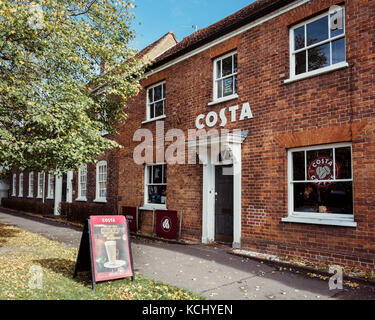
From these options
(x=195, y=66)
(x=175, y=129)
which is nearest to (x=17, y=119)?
(x=175, y=129)

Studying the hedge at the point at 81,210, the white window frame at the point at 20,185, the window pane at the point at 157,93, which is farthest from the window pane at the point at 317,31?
the white window frame at the point at 20,185

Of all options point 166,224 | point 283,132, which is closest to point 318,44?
point 283,132

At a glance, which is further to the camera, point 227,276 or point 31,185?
point 31,185

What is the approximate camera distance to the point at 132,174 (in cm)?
1255

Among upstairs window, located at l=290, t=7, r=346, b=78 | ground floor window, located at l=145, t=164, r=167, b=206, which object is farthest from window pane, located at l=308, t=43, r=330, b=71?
ground floor window, located at l=145, t=164, r=167, b=206

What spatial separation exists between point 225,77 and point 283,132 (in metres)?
2.69

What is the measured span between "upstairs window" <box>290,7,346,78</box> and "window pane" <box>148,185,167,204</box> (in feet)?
19.2

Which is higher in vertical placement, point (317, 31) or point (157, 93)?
point (317, 31)

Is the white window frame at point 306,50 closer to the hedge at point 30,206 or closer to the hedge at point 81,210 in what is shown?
the hedge at point 81,210

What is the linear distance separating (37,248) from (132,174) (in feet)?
15.9

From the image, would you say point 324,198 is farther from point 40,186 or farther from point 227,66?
point 40,186

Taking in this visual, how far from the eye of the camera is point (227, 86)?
30.2 ft

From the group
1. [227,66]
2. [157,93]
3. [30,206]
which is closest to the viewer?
[227,66]

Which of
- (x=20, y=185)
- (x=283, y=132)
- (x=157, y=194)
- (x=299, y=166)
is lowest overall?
(x=20, y=185)
